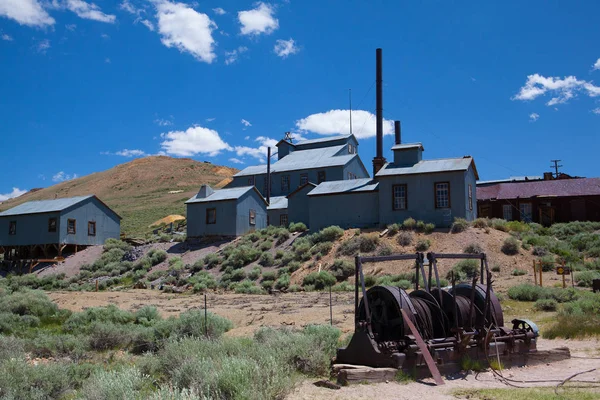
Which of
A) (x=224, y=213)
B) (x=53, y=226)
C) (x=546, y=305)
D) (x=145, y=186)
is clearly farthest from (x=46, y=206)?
(x=145, y=186)

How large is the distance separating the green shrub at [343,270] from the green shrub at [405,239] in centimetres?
377

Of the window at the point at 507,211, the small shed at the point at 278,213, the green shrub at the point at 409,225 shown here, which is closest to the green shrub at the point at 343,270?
the green shrub at the point at 409,225

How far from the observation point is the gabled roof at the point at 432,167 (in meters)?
33.3

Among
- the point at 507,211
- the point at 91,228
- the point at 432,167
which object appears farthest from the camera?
the point at 91,228

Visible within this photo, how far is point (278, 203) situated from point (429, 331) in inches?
1516

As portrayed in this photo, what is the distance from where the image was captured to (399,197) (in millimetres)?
34438

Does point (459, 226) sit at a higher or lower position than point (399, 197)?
lower

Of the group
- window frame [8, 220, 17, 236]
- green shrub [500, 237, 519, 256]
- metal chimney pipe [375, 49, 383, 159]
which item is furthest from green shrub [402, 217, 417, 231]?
window frame [8, 220, 17, 236]

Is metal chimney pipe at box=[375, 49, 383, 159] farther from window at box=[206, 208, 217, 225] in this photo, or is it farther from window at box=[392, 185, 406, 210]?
window at box=[206, 208, 217, 225]

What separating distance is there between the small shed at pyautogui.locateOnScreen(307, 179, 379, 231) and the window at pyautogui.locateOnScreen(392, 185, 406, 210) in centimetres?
138

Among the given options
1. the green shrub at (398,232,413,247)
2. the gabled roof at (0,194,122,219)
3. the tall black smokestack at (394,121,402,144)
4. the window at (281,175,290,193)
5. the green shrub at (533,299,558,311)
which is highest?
the tall black smokestack at (394,121,402,144)

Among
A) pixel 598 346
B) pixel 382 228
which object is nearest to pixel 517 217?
pixel 382 228

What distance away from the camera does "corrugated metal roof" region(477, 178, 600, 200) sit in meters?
42.4

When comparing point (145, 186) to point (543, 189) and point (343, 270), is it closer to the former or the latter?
point (543, 189)
